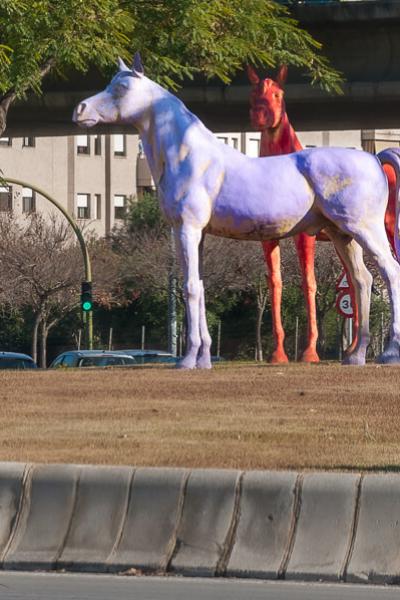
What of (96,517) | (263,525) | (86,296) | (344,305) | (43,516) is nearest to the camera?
(263,525)

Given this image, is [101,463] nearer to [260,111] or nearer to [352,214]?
[352,214]

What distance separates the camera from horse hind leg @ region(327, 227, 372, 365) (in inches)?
850

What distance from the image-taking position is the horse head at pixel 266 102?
76.9 ft

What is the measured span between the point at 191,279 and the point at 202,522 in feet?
28.1

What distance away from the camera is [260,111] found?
23500 mm

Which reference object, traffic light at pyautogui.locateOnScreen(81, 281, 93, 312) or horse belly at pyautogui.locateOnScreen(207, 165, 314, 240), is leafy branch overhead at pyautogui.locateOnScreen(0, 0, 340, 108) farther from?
traffic light at pyautogui.locateOnScreen(81, 281, 93, 312)

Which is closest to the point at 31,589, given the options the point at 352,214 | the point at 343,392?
the point at 343,392

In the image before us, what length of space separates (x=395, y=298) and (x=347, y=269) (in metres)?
1.04

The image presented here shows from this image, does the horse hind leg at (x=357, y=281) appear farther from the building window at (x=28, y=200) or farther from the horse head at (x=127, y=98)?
the building window at (x=28, y=200)

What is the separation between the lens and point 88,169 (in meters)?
82.2

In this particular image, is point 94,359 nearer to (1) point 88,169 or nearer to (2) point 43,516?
(2) point 43,516

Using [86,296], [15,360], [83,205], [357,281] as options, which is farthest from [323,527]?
[83,205]

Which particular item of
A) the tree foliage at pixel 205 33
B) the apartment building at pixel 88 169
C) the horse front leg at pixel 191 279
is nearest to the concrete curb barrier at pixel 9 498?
the horse front leg at pixel 191 279

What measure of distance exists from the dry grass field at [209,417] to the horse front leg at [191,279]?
1.35 feet
